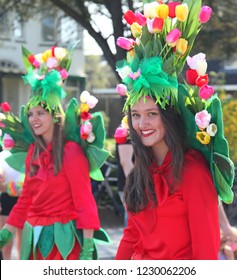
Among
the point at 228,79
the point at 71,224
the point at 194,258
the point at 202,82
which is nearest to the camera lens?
the point at 194,258

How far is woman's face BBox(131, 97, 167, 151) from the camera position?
102 inches

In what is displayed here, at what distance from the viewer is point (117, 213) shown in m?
9.04

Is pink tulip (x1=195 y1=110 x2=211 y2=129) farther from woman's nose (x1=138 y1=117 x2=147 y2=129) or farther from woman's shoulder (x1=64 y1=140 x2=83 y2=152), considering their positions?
woman's shoulder (x1=64 y1=140 x2=83 y2=152)

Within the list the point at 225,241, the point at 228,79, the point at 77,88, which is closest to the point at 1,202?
the point at 225,241

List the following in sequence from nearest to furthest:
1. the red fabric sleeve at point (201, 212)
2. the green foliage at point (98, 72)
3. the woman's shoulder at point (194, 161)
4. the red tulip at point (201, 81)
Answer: the red fabric sleeve at point (201, 212) → the woman's shoulder at point (194, 161) → the red tulip at point (201, 81) → the green foliage at point (98, 72)

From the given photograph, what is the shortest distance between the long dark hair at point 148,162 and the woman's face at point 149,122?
0.03m

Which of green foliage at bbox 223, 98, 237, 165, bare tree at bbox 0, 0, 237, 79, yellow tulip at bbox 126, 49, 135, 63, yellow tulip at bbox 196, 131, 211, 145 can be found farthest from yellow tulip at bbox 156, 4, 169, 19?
green foliage at bbox 223, 98, 237, 165

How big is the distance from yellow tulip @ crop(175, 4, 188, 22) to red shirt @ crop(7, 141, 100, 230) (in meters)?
1.49

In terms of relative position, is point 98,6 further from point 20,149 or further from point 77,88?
point 77,88

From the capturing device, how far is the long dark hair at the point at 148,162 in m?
2.53

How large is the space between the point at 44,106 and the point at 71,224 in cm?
80

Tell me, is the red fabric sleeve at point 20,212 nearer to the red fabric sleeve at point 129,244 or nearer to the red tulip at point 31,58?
the red tulip at point 31,58

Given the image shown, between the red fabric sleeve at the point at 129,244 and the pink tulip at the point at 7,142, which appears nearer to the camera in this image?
the red fabric sleeve at the point at 129,244

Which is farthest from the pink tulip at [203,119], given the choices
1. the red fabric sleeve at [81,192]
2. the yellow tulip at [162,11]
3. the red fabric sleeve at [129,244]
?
the red fabric sleeve at [81,192]
